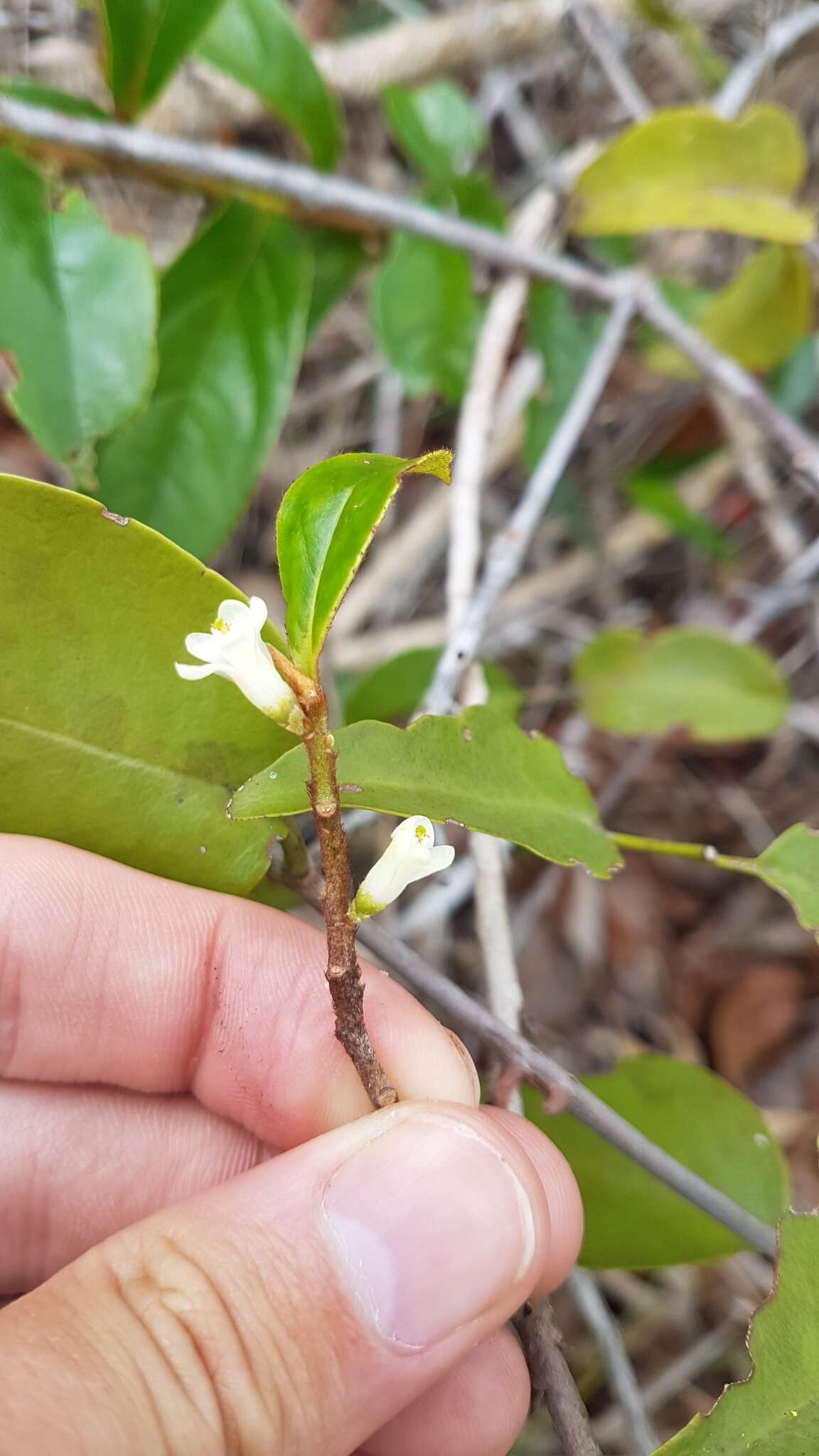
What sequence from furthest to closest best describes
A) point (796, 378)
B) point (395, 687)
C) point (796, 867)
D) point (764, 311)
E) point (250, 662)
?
point (796, 378) < point (764, 311) < point (395, 687) < point (796, 867) < point (250, 662)

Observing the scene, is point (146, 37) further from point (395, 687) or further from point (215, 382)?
point (395, 687)

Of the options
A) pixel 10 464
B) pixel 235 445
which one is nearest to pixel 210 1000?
pixel 235 445

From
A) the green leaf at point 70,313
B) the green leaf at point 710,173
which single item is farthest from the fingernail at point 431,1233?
the green leaf at point 710,173

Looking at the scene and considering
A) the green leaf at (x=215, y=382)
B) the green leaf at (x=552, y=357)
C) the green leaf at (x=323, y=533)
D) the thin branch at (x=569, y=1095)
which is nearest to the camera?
the green leaf at (x=323, y=533)

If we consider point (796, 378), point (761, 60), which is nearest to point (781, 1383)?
point (796, 378)

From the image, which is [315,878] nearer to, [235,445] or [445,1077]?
[445,1077]

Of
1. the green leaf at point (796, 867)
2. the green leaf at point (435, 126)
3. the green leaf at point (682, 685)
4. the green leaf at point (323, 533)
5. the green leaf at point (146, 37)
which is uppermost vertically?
the green leaf at point (146, 37)

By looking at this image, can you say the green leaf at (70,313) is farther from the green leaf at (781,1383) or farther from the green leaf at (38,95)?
the green leaf at (781,1383)
